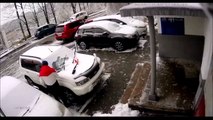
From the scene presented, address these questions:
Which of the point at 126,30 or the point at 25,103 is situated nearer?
the point at 25,103

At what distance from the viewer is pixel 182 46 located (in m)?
8.16

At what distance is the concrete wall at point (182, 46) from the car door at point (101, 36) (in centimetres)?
404

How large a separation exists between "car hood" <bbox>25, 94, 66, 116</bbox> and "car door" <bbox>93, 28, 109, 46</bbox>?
6.34 metres

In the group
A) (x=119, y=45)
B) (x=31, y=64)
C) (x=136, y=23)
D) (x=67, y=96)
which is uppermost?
(x=136, y=23)

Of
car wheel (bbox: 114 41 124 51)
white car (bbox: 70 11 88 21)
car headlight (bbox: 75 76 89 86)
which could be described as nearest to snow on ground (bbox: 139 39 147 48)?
car wheel (bbox: 114 41 124 51)

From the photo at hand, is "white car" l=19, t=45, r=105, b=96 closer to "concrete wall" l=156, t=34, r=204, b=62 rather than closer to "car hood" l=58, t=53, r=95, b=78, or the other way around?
"car hood" l=58, t=53, r=95, b=78

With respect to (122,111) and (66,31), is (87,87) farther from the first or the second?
(66,31)

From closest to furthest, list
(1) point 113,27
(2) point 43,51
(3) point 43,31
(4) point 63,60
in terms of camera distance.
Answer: (4) point 63,60 → (2) point 43,51 → (1) point 113,27 → (3) point 43,31

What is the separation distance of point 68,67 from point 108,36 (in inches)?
164

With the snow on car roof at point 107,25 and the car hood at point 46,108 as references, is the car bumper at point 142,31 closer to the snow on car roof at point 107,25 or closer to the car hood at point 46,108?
the snow on car roof at point 107,25

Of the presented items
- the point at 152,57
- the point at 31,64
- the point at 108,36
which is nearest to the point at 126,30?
the point at 108,36

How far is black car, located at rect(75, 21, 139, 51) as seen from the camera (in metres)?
11.7

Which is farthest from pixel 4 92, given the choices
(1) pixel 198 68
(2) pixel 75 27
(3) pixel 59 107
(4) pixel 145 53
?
(2) pixel 75 27

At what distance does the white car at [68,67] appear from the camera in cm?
783
